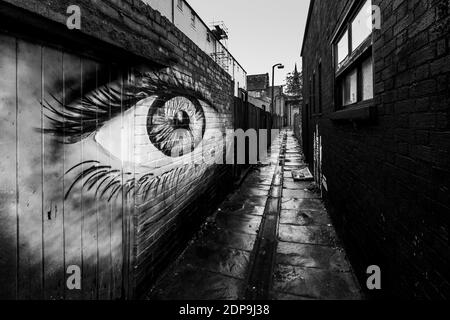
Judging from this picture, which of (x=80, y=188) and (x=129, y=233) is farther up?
(x=80, y=188)

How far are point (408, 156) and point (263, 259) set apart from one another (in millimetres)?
2293

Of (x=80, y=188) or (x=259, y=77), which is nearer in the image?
(x=80, y=188)

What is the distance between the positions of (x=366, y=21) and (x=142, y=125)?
261 cm

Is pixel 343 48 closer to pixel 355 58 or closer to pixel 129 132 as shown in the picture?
pixel 355 58

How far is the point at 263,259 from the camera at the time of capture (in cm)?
337

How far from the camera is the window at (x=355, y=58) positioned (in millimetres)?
2666

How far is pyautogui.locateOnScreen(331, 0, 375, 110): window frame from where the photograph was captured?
107 inches

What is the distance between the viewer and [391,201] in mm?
1949

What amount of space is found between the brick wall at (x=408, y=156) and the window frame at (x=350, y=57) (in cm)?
48

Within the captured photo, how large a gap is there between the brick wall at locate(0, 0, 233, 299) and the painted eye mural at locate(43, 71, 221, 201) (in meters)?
0.03

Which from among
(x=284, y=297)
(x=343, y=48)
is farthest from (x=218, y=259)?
(x=343, y=48)

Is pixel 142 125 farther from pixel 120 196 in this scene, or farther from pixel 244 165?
pixel 244 165

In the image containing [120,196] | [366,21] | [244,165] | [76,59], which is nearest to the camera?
[76,59]
